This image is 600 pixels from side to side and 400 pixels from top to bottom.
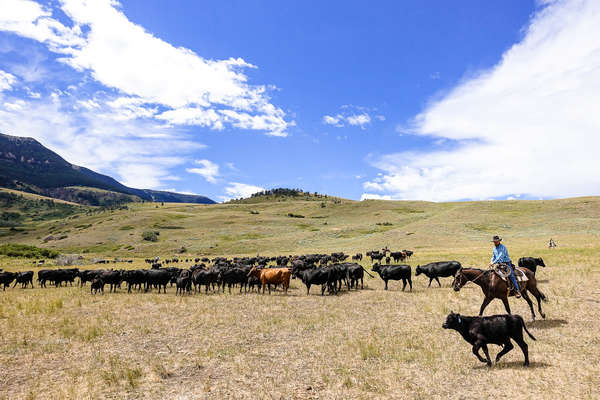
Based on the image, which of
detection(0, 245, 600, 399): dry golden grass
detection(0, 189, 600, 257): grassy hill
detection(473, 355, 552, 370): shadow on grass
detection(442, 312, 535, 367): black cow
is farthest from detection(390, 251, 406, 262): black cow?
detection(442, 312, 535, 367): black cow

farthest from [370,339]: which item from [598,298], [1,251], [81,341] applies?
[1,251]

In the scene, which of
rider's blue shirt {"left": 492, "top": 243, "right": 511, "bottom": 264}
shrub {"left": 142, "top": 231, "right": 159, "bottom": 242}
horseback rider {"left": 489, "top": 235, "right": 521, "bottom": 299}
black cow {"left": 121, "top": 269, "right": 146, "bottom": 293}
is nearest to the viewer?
horseback rider {"left": 489, "top": 235, "right": 521, "bottom": 299}

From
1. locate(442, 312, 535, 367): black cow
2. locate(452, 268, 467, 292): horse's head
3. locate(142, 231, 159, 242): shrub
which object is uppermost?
locate(452, 268, 467, 292): horse's head

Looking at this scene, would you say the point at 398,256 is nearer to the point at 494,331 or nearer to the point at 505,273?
the point at 505,273

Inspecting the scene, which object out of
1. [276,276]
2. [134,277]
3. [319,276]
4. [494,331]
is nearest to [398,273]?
[319,276]

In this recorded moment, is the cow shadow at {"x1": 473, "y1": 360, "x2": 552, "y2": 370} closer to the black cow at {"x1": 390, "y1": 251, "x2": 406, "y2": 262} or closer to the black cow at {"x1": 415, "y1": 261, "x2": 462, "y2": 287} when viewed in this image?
the black cow at {"x1": 415, "y1": 261, "x2": 462, "y2": 287}

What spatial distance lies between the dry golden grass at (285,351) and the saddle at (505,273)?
1.64 m

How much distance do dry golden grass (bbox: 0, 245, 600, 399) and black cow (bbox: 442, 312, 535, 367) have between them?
1.54 ft

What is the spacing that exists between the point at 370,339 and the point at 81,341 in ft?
32.1

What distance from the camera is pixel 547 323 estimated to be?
1131cm

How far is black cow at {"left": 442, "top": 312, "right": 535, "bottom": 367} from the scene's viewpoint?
7.87 m

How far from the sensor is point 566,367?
7742 mm

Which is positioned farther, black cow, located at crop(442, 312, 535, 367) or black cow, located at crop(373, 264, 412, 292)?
black cow, located at crop(373, 264, 412, 292)

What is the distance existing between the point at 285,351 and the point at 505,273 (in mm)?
8136
